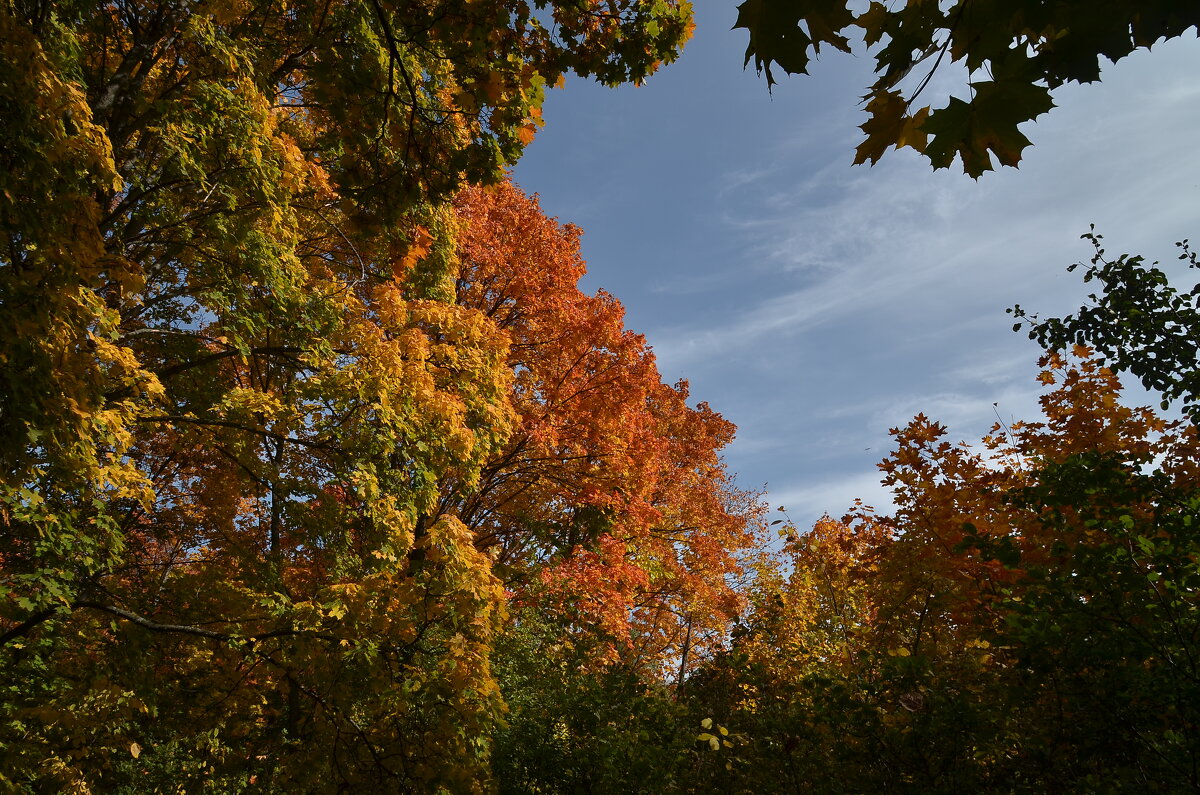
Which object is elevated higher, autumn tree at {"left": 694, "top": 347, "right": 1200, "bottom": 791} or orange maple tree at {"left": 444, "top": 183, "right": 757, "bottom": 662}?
orange maple tree at {"left": 444, "top": 183, "right": 757, "bottom": 662}

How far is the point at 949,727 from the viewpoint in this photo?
3.51m

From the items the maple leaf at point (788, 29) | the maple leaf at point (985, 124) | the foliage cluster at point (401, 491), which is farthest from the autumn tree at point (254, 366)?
the maple leaf at point (985, 124)

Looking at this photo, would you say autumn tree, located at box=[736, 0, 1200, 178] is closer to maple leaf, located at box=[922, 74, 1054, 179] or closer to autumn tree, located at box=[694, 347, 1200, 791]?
maple leaf, located at box=[922, 74, 1054, 179]

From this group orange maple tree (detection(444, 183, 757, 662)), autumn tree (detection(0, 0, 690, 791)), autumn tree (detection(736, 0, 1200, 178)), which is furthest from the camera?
orange maple tree (detection(444, 183, 757, 662))

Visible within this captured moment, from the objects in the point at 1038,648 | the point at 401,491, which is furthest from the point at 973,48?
the point at 401,491

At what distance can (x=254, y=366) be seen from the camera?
28.4 ft

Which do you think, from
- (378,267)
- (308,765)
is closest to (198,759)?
(308,765)

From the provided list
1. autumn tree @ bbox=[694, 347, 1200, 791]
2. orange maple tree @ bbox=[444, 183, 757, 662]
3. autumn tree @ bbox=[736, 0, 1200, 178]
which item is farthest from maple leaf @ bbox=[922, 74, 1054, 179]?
orange maple tree @ bbox=[444, 183, 757, 662]

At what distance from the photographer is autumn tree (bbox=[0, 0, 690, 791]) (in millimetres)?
3857

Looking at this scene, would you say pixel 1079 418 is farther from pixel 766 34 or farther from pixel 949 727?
pixel 766 34

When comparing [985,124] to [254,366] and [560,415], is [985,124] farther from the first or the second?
[560,415]

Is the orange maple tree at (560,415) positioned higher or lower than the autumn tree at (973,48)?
higher

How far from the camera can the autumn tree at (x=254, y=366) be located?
3.86m

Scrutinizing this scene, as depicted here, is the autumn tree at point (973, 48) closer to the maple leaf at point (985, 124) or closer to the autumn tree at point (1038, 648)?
the maple leaf at point (985, 124)
